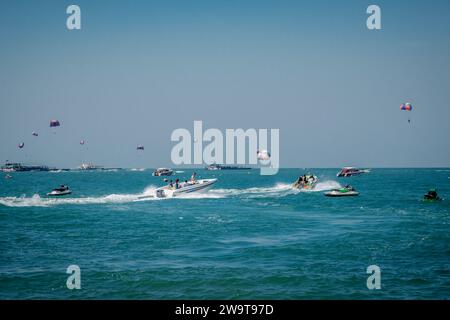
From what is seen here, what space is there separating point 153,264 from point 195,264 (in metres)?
2.13

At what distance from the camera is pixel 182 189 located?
56625 millimetres

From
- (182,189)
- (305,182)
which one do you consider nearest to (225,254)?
(182,189)

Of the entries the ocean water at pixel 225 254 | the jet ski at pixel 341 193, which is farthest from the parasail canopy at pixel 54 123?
the jet ski at pixel 341 193

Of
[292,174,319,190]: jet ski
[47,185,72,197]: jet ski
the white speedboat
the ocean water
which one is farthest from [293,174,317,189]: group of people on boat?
[47,185,72,197]: jet ski

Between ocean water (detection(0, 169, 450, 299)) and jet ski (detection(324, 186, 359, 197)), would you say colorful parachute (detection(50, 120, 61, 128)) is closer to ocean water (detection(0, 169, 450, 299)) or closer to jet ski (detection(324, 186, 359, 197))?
ocean water (detection(0, 169, 450, 299))

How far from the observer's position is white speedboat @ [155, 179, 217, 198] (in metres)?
55.5

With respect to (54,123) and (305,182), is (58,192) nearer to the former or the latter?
(54,123)

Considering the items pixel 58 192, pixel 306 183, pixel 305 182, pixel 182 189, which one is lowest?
pixel 58 192

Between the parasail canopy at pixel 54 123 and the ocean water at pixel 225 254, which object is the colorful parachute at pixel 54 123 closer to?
the parasail canopy at pixel 54 123

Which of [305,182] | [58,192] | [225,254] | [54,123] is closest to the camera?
[225,254]

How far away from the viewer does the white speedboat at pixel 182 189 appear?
5550cm
